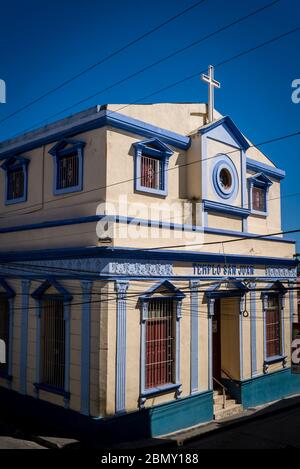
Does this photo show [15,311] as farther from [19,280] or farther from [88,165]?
[88,165]

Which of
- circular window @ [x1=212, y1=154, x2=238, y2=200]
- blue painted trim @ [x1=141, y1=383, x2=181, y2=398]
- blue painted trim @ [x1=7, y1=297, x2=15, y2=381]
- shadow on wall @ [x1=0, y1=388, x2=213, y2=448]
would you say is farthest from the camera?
circular window @ [x1=212, y1=154, x2=238, y2=200]

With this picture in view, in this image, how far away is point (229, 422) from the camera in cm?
1230

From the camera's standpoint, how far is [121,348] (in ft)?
34.1

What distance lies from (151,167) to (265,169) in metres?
5.81

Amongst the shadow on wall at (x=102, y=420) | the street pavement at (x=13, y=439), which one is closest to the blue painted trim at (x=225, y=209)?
the shadow on wall at (x=102, y=420)

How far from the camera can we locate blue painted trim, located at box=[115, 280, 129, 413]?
10289 mm

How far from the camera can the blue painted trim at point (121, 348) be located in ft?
33.8

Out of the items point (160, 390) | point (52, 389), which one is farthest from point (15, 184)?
point (160, 390)

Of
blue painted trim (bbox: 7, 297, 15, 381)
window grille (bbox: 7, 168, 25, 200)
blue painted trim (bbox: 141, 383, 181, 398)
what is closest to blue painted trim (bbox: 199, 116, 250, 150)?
window grille (bbox: 7, 168, 25, 200)

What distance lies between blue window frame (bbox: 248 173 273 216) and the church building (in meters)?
0.11

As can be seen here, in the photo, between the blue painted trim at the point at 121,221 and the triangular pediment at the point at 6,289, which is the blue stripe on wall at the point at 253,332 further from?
the triangular pediment at the point at 6,289

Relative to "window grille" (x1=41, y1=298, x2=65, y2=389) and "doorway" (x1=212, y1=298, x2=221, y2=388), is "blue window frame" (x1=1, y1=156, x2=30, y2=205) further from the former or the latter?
"doorway" (x1=212, y1=298, x2=221, y2=388)
